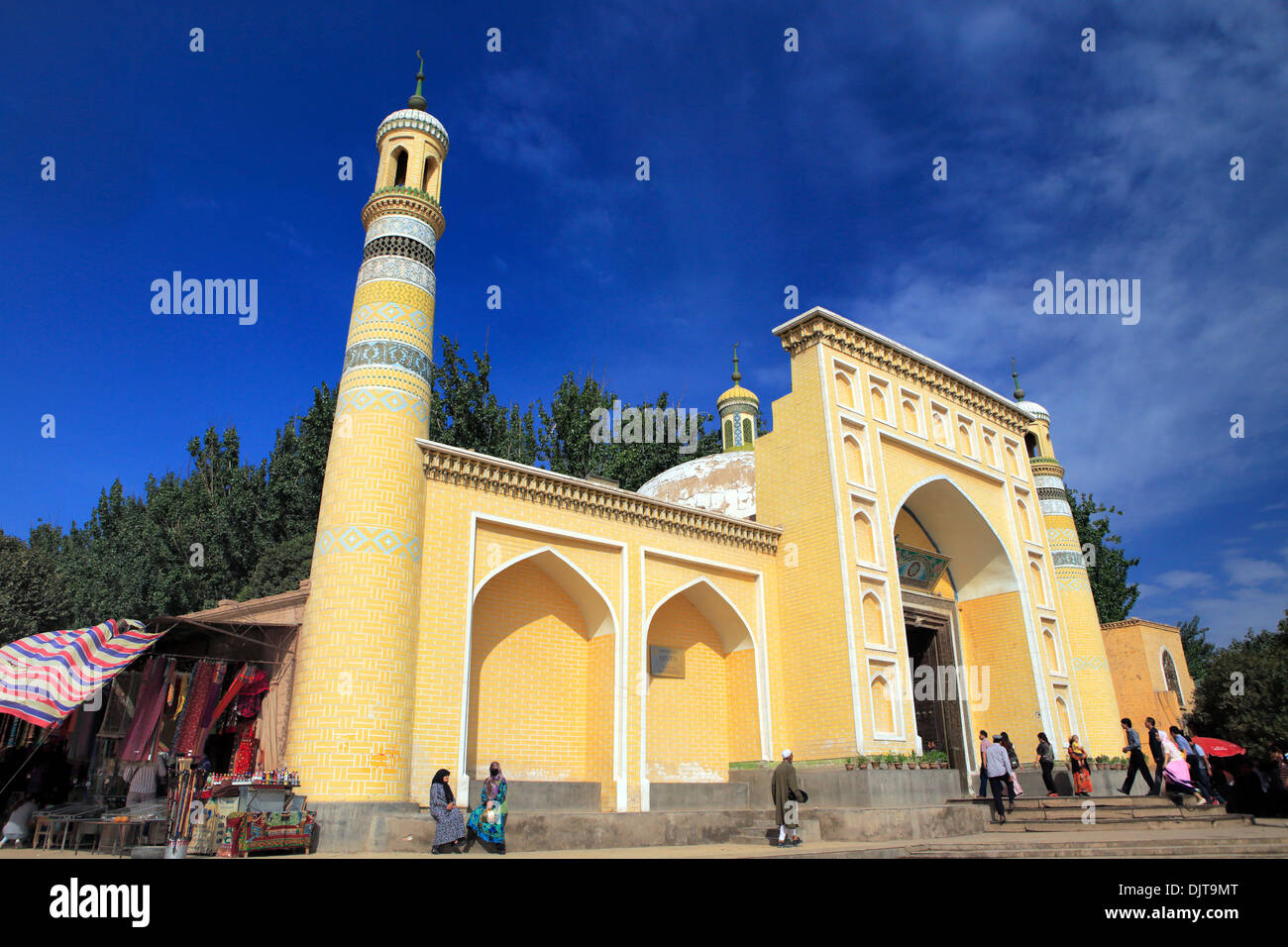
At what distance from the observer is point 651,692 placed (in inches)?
479

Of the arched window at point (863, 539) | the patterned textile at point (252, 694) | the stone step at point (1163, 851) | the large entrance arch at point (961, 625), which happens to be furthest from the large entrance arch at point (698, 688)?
the stone step at point (1163, 851)

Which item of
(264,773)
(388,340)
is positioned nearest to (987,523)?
(388,340)

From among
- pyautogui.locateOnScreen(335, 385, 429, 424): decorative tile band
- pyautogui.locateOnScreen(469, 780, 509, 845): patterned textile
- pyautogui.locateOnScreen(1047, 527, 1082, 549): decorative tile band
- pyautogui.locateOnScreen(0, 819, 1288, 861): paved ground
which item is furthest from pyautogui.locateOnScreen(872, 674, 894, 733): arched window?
pyautogui.locateOnScreen(1047, 527, 1082, 549): decorative tile band

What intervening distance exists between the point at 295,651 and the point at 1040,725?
12687 mm

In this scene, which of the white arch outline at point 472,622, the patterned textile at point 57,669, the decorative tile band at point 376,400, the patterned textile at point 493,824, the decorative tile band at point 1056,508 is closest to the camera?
the patterned textile at point 493,824

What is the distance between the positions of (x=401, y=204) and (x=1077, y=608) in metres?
15.5

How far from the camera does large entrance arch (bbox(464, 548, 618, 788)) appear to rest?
10.5 meters

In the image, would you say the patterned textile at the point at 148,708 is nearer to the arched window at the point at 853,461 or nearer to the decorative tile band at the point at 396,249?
the decorative tile band at the point at 396,249

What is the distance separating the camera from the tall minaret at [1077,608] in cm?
1600

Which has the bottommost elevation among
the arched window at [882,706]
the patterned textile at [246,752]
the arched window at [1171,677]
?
the patterned textile at [246,752]

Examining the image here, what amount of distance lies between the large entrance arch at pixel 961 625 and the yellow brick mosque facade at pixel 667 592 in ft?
0.15

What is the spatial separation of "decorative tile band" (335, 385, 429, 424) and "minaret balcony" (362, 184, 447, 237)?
2.69 m

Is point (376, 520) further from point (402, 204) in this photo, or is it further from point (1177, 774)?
point (1177, 774)
